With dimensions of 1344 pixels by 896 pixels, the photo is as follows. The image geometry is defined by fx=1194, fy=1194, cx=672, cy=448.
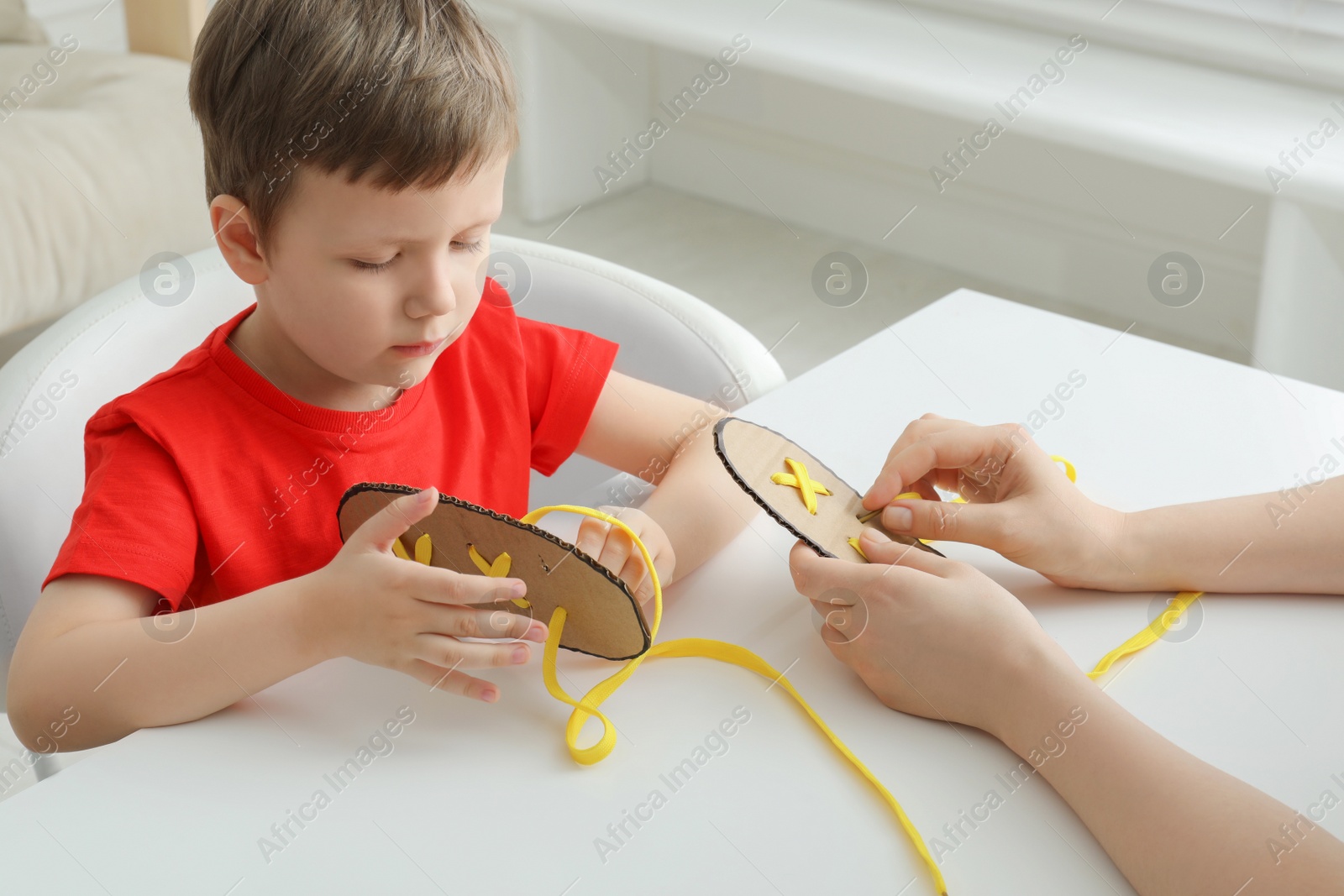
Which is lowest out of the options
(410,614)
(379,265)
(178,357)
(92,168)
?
(92,168)

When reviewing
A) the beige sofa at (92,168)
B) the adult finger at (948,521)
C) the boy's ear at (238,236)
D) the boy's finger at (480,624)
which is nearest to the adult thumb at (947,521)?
the adult finger at (948,521)

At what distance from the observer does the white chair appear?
910 millimetres

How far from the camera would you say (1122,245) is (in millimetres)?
2594

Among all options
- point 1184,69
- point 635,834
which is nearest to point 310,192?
point 635,834

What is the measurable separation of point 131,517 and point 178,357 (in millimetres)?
324

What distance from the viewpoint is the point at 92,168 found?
214cm

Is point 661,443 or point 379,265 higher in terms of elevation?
point 379,265

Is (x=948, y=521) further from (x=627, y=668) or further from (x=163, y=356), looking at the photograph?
(x=163, y=356)

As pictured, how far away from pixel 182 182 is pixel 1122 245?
1.94 m

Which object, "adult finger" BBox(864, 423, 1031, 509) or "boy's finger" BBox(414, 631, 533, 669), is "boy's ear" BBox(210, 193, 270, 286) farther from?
"adult finger" BBox(864, 423, 1031, 509)

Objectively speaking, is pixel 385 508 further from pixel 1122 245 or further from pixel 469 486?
pixel 1122 245

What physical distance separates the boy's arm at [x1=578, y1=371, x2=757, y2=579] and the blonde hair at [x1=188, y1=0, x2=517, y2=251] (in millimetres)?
274

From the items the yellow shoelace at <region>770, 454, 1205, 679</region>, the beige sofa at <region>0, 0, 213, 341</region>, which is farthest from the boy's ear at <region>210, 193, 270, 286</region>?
the beige sofa at <region>0, 0, 213, 341</region>

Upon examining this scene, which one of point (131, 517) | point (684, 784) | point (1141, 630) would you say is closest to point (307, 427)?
point (131, 517)
